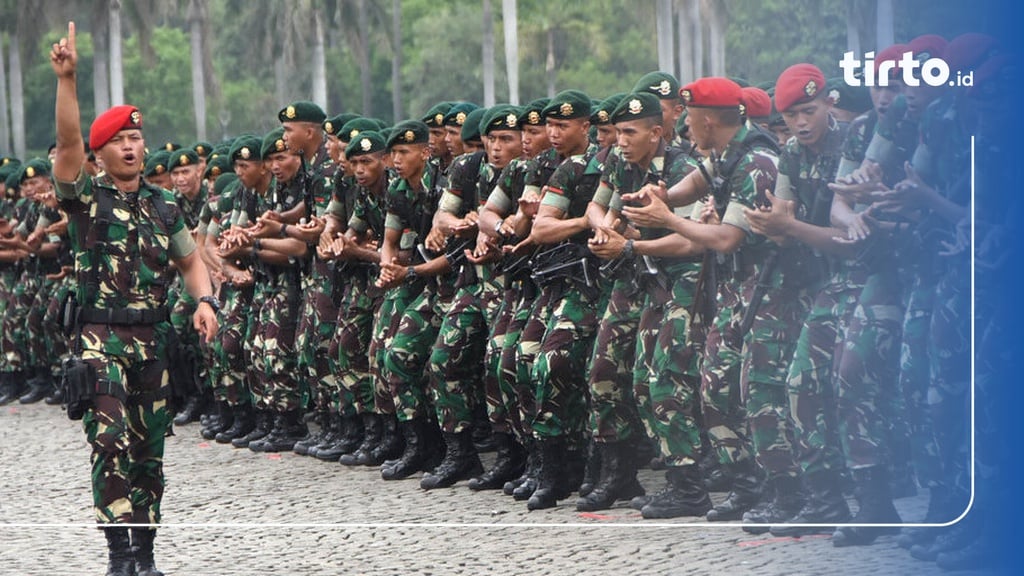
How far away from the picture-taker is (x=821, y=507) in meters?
6.13

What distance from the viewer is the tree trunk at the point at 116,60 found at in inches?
821

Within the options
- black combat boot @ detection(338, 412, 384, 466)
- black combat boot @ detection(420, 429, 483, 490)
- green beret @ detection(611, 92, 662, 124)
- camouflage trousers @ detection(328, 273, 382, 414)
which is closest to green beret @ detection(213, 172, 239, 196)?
camouflage trousers @ detection(328, 273, 382, 414)

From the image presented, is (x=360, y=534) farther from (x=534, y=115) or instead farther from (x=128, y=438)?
(x=534, y=115)

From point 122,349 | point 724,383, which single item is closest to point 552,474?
point 724,383

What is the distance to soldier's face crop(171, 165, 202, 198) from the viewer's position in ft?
44.9

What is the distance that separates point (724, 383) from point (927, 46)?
3.74 m

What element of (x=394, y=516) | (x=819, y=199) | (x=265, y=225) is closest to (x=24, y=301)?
(x=265, y=225)

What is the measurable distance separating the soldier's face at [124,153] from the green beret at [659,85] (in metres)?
2.35

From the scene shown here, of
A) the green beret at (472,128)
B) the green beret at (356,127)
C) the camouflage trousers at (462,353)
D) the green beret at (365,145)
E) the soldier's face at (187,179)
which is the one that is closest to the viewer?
the camouflage trousers at (462,353)

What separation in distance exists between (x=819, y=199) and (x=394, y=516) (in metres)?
3.18

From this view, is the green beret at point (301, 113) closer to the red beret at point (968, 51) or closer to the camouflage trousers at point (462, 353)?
the camouflage trousers at point (462, 353)

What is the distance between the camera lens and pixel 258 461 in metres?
11.3

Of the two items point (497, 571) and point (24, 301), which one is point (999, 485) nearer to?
point (497, 571)

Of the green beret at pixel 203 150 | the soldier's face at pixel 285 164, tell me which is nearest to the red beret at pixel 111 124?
the soldier's face at pixel 285 164
